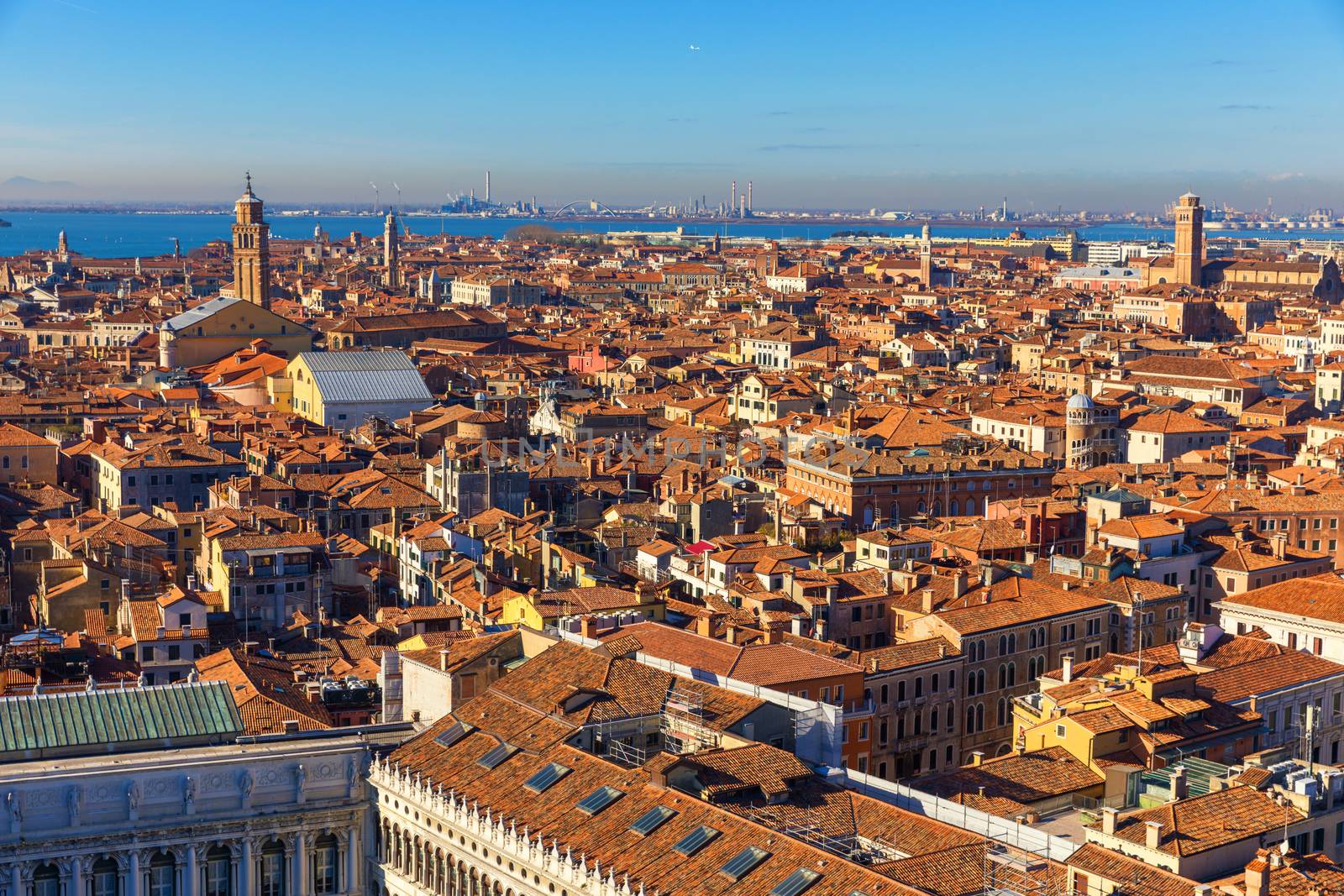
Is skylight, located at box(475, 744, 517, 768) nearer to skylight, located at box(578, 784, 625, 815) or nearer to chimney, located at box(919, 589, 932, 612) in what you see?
skylight, located at box(578, 784, 625, 815)

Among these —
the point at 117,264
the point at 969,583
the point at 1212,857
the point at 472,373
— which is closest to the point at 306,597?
the point at 969,583

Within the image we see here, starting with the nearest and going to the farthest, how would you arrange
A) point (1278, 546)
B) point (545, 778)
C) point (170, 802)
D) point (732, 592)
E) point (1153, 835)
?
point (1153, 835) → point (545, 778) → point (170, 802) → point (732, 592) → point (1278, 546)

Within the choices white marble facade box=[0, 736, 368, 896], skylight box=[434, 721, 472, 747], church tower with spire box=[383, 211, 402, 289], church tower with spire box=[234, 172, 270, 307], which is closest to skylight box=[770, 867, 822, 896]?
skylight box=[434, 721, 472, 747]

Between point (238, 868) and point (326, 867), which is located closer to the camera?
point (238, 868)

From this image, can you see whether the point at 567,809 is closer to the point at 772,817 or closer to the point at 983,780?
the point at 772,817

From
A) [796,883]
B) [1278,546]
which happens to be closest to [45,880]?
[796,883]

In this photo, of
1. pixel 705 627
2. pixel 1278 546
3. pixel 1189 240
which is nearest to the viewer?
pixel 705 627

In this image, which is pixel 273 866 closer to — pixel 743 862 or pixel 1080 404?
pixel 743 862
